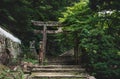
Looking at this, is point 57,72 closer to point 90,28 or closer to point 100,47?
point 100,47

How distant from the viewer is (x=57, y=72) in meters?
14.2

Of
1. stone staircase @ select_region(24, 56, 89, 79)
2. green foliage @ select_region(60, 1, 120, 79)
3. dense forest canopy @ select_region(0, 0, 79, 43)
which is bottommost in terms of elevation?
stone staircase @ select_region(24, 56, 89, 79)

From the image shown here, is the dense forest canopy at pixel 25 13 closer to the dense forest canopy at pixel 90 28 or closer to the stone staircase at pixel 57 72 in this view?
the dense forest canopy at pixel 90 28

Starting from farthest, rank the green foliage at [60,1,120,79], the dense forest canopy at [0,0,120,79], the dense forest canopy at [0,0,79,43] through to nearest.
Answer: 1. the dense forest canopy at [0,0,79,43]
2. the green foliage at [60,1,120,79]
3. the dense forest canopy at [0,0,120,79]

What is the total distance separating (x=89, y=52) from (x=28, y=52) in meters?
7.29

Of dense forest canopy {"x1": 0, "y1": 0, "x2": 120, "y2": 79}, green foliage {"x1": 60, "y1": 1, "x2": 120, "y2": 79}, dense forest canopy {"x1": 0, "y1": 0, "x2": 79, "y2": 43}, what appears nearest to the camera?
dense forest canopy {"x1": 0, "y1": 0, "x2": 120, "y2": 79}

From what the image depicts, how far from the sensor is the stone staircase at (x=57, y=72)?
12.8 meters

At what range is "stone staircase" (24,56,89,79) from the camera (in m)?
12.8

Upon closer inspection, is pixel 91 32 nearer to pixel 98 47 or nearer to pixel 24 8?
pixel 98 47

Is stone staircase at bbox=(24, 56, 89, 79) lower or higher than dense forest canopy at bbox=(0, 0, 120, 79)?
lower

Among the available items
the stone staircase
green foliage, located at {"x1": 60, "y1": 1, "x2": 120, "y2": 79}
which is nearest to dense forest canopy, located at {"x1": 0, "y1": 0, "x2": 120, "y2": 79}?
green foliage, located at {"x1": 60, "y1": 1, "x2": 120, "y2": 79}

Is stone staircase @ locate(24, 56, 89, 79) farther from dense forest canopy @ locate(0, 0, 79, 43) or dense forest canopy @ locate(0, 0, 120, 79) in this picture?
dense forest canopy @ locate(0, 0, 79, 43)

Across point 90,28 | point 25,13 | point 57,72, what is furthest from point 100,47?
point 25,13

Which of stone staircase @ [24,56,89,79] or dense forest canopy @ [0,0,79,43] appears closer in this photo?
stone staircase @ [24,56,89,79]
